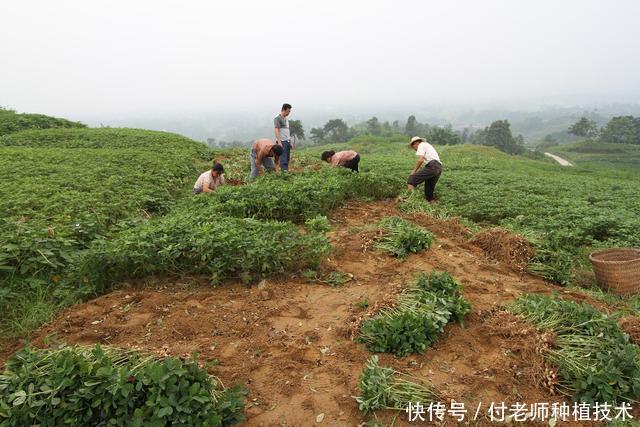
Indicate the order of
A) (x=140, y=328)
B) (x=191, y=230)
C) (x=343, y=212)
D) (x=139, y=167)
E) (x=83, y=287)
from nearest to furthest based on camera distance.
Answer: (x=140, y=328) < (x=83, y=287) < (x=191, y=230) < (x=343, y=212) < (x=139, y=167)

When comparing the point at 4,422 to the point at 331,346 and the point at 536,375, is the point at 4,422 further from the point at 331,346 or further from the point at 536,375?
the point at 536,375

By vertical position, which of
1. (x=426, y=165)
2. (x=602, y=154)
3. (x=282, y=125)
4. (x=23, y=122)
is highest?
(x=23, y=122)

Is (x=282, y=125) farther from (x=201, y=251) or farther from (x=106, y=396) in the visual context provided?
(x=106, y=396)

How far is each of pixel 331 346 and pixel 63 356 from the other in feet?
6.70

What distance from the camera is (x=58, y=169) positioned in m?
9.54

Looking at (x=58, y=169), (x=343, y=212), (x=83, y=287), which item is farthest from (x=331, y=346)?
(x=58, y=169)

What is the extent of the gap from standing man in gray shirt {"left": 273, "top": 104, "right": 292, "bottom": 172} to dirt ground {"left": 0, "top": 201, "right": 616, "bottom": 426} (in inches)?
192

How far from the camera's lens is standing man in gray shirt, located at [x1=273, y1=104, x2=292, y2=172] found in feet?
30.4

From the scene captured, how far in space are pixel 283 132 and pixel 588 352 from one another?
773cm

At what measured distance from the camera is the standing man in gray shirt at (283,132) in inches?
364

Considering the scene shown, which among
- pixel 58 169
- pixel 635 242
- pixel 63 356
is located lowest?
pixel 635 242

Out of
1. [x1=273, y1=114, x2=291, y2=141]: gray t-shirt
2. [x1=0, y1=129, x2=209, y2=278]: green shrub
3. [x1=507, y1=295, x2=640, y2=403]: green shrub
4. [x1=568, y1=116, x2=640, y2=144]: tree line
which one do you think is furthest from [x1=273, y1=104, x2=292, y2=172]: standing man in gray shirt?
[x1=568, y1=116, x2=640, y2=144]: tree line

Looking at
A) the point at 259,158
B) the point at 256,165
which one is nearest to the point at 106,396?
the point at 259,158

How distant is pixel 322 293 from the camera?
15.2 ft
